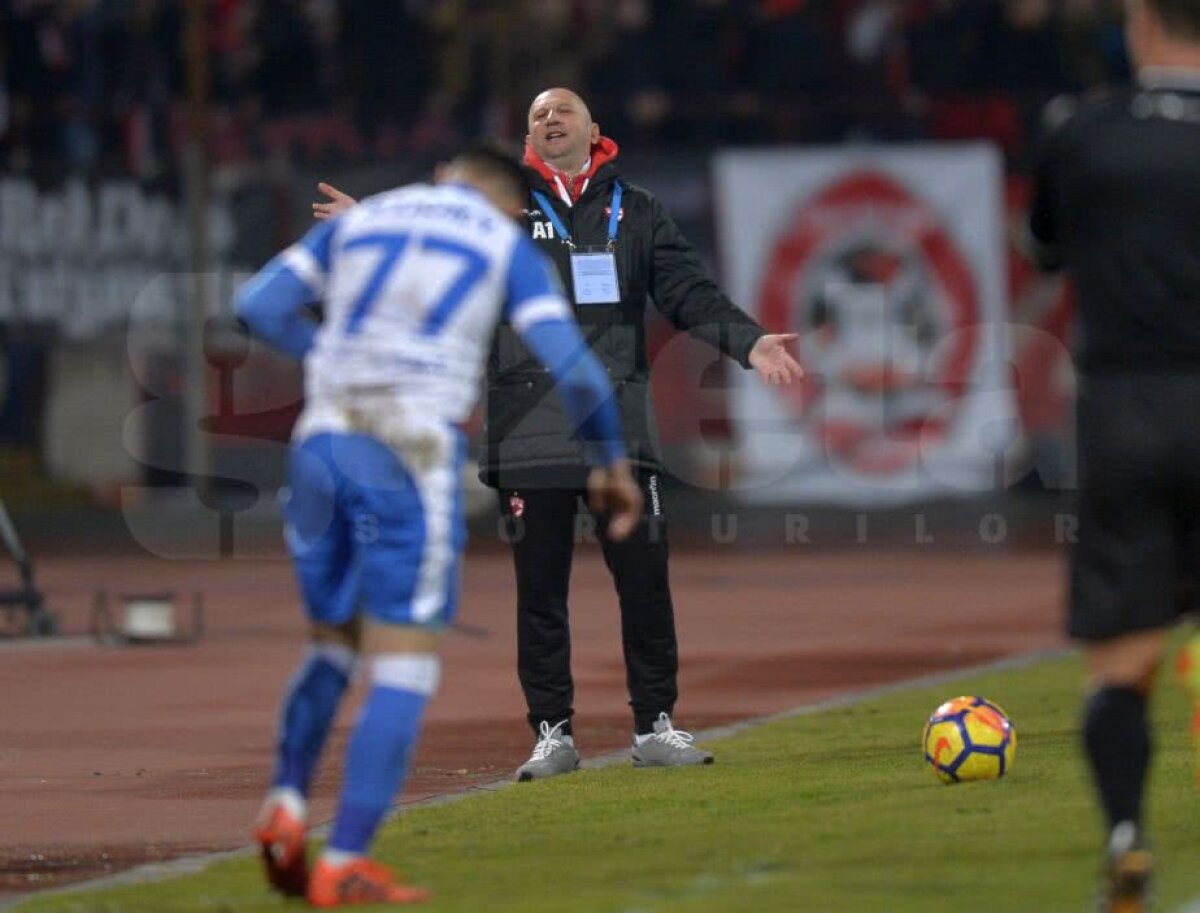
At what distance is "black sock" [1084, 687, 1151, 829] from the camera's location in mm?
6316

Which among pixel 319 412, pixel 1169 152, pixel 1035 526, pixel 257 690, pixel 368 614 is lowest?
pixel 1035 526

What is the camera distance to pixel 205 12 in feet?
91.6

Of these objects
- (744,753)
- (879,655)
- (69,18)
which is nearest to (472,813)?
(744,753)

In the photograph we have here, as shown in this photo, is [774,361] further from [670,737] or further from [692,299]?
[670,737]

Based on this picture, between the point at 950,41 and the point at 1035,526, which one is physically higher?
the point at 950,41

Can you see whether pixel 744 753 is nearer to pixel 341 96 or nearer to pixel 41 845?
pixel 41 845

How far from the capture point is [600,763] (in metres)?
10.4

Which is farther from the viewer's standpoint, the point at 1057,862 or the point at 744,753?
the point at 744,753

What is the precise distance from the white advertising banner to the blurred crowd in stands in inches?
24.7

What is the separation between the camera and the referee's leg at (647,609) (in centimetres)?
1007

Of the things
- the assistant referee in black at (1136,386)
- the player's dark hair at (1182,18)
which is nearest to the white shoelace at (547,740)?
the assistant referee in black at (1136,386)

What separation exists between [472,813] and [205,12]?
2024 cm

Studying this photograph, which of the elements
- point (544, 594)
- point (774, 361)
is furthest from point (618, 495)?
point (544, 594)

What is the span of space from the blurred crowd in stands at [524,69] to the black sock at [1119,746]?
2122 cm
